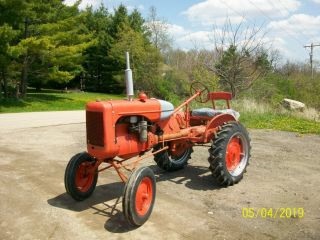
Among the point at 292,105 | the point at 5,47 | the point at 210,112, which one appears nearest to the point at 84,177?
the point at 210,112

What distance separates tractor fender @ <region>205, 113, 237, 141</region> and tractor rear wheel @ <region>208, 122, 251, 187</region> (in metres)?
0.21

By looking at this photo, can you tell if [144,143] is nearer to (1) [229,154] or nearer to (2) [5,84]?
(1) [229,154]

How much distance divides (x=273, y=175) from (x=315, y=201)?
1.36 m

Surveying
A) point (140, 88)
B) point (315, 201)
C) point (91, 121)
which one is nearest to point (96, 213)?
point (91, 121)

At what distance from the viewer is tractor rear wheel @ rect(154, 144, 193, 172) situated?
6.52 meters

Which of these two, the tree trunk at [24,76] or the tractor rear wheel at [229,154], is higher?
the tree trunk at [24,76]

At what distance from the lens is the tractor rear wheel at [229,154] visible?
5656 millimetres

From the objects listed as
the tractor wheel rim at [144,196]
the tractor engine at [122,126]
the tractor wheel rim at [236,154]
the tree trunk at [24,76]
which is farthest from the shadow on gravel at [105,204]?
the tree trunk at [24,76]

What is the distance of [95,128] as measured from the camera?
462cm

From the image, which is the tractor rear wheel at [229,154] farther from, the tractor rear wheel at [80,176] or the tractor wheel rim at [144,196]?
the tractor rear wheel at [80,176]

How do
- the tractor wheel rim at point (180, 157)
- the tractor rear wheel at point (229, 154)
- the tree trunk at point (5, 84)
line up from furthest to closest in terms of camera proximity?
the tree trunk at point (5, 84)
the tractor wheel rim at point (180, 157)
the tractor rear wheel at point (229, 154)

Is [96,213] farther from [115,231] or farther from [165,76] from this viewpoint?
[165,76]

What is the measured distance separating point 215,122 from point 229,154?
534 millimetres

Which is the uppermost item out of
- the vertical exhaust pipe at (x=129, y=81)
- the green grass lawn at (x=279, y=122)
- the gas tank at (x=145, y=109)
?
the vertical exhaust pipe at (x=129, y=81)
